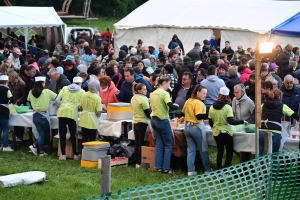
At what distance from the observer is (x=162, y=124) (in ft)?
38.7

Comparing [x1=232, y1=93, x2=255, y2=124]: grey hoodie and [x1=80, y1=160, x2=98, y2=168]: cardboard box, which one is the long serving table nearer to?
[x1=232, y1=93, x2=255, y2=124]: grey hoodie

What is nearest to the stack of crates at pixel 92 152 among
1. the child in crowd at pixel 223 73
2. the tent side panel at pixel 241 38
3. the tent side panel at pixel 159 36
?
the child in crowd at pixel 223 73

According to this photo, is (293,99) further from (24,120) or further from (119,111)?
(24,120)

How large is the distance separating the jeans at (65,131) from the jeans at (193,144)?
2.51 metres

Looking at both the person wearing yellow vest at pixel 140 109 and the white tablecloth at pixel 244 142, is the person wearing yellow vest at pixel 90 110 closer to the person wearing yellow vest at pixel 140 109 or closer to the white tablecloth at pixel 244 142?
the person wearing yellow vest at pixel 140 109

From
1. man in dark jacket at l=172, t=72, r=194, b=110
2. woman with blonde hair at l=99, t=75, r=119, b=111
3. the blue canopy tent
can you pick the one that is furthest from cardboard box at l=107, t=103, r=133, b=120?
the blue canopy tent

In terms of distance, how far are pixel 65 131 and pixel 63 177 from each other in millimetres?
1791

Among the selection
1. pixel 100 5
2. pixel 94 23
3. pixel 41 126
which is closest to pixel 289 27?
pixel 41 126

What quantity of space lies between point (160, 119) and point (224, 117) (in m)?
1.12

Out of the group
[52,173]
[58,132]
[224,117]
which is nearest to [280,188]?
[224,117]

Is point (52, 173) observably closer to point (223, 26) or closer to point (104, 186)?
point (104, 186)

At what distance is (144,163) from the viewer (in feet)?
40.7

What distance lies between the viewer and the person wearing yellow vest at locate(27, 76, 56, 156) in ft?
44.0

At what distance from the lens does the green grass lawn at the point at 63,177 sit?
10428 millimetres
